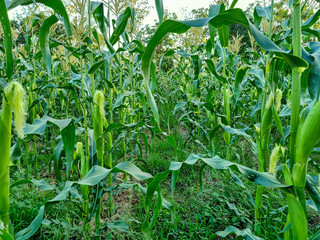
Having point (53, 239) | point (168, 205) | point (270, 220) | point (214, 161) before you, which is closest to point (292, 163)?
point (214, 161)

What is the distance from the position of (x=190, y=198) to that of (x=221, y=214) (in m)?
0.35

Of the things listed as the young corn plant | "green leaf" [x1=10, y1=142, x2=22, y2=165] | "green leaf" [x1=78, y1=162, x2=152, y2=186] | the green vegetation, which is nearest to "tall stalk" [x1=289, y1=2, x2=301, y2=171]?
the green vegetation

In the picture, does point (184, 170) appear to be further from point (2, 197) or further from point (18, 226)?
point (2, 197)

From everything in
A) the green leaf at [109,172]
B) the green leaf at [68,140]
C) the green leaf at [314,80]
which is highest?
the green leaf at [314,80]

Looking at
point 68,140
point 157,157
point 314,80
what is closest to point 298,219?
point 314,80

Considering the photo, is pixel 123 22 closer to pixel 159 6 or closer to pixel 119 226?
pixel 159 6

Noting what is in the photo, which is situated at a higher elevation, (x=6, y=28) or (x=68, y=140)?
(x=6, y=28)

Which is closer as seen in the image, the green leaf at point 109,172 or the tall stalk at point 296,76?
the tall stalk at point 296,76

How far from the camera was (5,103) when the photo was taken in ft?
2.69

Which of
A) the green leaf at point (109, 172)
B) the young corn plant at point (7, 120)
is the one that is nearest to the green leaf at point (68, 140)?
the green leaf at point (109, 172)

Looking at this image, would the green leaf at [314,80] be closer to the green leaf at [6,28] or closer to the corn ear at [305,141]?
the corn ear at [305,141]

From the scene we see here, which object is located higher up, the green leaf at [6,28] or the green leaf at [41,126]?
the green leaf at [6,28]

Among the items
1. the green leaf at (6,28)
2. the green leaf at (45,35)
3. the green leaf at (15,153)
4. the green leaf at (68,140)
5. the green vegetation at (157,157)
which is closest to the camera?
the green leaf at (6,28)

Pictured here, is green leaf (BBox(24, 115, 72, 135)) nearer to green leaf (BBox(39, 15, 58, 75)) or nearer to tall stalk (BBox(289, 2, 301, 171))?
green leaf (BBox(39, 15, 58, 75))
